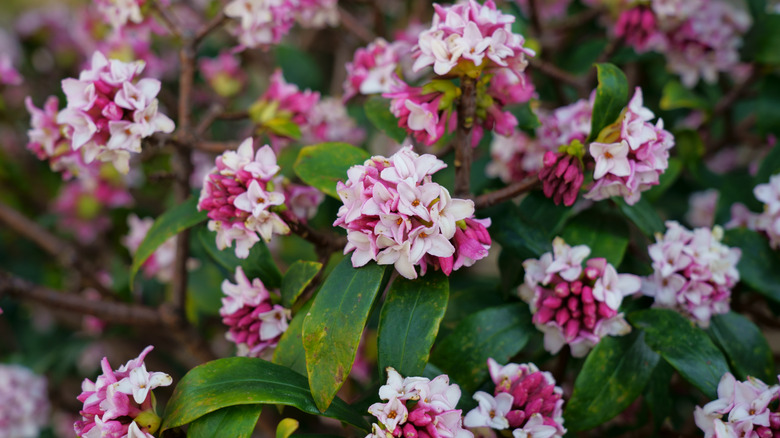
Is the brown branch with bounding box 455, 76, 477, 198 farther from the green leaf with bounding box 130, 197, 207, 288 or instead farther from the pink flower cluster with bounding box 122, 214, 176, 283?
the pink flower cluster with bounding box 122, 214, 176, 283

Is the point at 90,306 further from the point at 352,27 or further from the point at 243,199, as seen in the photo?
the point at 352,27

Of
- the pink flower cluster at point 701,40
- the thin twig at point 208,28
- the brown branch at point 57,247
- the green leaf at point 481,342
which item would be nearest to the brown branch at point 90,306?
the brown branch at point 57,247

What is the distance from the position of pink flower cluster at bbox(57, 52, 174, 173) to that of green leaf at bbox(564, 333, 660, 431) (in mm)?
622

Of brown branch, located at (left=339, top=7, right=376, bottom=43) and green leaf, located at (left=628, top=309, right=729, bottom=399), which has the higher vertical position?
brown branch, located at (left=339, top=7, right=376, bottom=43)

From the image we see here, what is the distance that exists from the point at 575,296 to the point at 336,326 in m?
0.31

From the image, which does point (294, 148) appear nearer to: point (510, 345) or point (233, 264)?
point (233, 264)

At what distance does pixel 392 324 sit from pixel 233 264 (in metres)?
0.28

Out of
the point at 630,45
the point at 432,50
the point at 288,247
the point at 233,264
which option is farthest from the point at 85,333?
the point at 630,45

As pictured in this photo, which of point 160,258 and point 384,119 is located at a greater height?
point 384,119

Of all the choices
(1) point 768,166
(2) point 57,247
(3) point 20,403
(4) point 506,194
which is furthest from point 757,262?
(3) point 20,403

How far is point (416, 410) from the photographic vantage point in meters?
0.62

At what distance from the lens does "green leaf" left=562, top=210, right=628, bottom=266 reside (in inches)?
33.8

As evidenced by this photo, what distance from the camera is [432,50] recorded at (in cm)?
74

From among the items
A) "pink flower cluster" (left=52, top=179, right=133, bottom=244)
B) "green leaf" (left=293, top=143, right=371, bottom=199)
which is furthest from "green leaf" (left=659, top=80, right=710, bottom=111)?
"pink flower cluster" (left=52, top=179, right=133, bottom=244)
